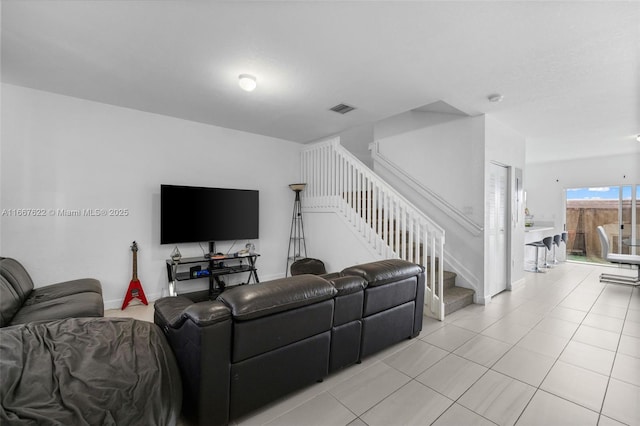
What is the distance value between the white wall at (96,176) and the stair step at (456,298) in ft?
11.2

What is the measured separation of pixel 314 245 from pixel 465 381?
3.36 meters

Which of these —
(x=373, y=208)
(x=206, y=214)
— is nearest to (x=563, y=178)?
(x=373, y=208)

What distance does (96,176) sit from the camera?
12.4ft

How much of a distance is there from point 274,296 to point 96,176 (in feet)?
11.4

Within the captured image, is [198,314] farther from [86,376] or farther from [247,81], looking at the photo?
[247,81]

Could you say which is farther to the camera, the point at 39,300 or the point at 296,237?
the point at 296,237

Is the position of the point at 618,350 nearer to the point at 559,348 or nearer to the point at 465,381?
the point at 559,348

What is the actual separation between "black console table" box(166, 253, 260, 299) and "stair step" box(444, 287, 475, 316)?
2911 mm

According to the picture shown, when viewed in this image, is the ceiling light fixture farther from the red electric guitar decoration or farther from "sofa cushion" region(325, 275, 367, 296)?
the red electric guitar decoration

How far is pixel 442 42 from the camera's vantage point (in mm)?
2395

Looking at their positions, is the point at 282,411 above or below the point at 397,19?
below

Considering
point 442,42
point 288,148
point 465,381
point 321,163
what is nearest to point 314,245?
point 321,163

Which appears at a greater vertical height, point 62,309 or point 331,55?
point 331,55

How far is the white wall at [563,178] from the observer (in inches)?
258
